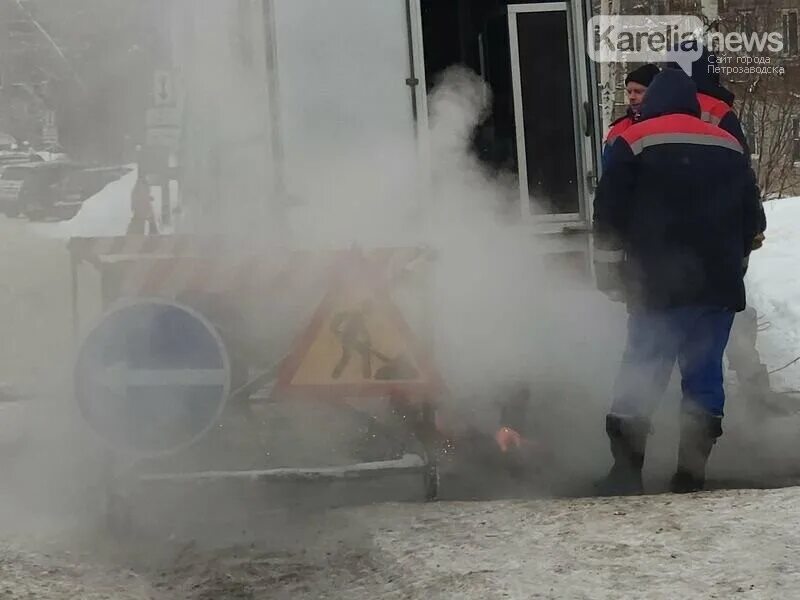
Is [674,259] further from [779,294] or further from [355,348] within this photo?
[779,294]

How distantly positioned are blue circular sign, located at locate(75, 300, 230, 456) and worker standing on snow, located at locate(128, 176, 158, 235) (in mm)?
2619

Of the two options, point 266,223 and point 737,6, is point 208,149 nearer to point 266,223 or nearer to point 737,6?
point 266,223

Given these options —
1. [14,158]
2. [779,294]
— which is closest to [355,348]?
[779,294]

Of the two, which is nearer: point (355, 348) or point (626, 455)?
point (355, 348)

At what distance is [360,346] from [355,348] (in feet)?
0.06

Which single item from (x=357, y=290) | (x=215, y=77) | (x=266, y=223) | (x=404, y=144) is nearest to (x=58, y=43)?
(x=215, y=77)

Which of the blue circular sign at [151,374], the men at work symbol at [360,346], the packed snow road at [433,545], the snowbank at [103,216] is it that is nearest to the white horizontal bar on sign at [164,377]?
the blue circular sign at [151,374]

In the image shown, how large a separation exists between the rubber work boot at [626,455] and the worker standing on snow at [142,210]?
10.6 ft

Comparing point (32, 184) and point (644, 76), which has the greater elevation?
point (32, 184)

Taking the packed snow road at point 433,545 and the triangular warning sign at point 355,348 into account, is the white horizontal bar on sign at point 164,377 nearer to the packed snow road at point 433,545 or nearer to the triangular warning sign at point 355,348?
the triangular warning sign at point 355,348

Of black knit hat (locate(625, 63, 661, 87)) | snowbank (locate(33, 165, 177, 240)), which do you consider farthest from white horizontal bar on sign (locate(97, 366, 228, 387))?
snowbank (locate(33, 165, 177, 240))

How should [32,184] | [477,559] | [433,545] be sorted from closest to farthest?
[477,559] → [433,545] → [32,184]

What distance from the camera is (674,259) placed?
12.9 feet

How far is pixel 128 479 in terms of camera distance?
3584 millimetres
